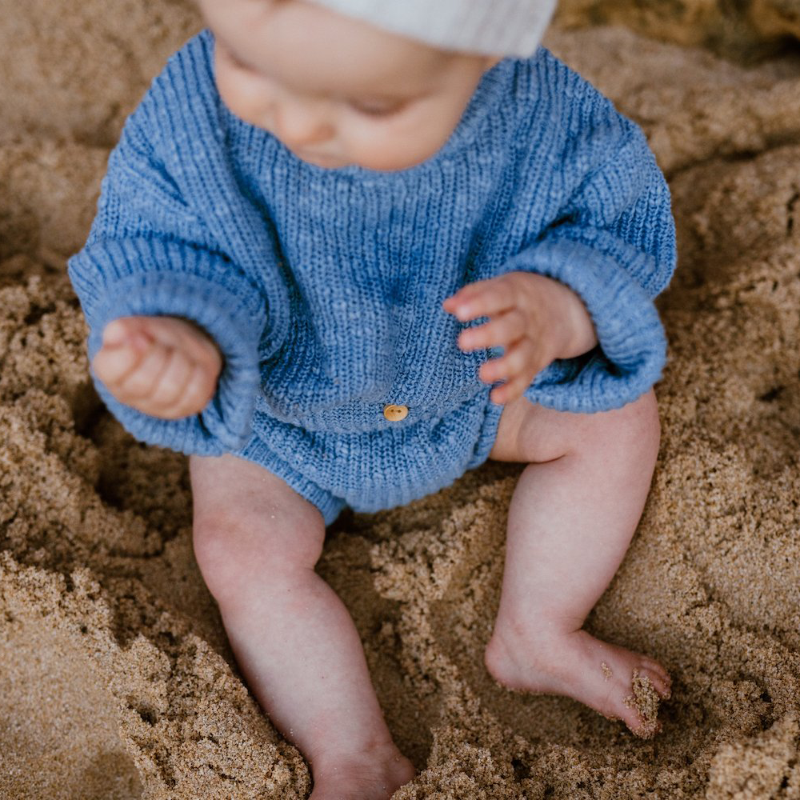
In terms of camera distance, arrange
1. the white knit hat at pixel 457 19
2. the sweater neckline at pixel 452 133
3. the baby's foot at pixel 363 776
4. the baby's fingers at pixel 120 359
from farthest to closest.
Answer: the baby's foot at pixel 363 776 → the sweater neckline at pixel 452 133 → the baby's fingers at pixel 120 359 → the white knit hat at pixel 457 19

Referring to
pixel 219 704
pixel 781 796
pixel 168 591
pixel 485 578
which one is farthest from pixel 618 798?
pixel 168 591

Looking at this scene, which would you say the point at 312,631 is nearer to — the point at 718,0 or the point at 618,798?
the point at 618,798

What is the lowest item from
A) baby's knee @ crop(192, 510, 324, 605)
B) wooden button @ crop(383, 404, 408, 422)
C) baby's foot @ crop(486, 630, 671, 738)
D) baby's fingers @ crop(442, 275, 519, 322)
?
baby's knee @ crop(192, 510, 324, 605)

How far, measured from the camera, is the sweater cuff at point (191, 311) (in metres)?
0.85

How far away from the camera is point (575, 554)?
1107 millimetres

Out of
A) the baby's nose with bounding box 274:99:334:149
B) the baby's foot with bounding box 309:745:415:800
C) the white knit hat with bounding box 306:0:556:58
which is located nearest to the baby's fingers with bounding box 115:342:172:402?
the baby's nose with bounding box 274:99:334:149

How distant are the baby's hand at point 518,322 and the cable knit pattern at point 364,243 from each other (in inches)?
1.0

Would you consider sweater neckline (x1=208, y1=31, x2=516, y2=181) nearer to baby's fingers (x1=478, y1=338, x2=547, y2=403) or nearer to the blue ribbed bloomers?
baby's fingers (x1=478, y1=338, x2=547, y2=403)

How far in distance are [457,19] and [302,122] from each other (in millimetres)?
143

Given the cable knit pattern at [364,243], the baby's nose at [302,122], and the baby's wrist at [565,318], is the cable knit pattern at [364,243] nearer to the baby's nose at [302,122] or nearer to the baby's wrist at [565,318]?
the baby's wrist at [565,318]

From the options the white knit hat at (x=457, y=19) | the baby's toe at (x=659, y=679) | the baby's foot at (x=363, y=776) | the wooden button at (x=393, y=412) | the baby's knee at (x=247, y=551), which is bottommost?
the baby's foot at (x=363, y=776)

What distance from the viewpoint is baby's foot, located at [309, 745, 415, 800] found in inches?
39.0

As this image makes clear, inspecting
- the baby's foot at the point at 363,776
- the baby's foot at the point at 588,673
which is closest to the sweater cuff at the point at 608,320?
the baby's foot at the point at 588,673

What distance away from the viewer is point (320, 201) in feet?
3.04
